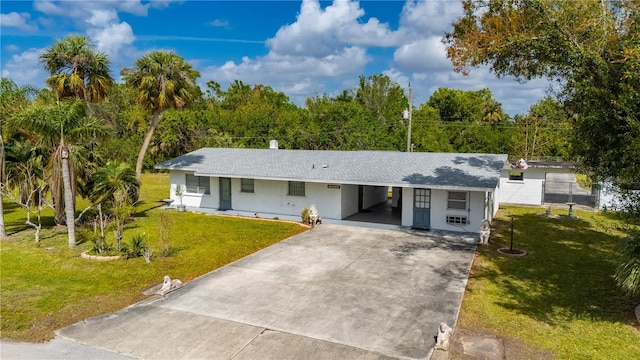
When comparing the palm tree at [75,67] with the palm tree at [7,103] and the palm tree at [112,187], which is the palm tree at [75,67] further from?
the palm tree at [112,187]

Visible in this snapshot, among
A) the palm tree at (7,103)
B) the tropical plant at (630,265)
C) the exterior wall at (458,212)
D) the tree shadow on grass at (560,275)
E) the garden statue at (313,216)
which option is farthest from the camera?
the garden statue at (313,216)

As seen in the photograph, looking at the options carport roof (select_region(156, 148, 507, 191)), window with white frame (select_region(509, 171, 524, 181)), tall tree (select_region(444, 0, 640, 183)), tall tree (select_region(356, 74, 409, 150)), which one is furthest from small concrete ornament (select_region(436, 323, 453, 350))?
tall tree (select_region(356, 74, 409, 150))

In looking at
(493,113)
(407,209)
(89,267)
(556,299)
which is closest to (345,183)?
(407,209)

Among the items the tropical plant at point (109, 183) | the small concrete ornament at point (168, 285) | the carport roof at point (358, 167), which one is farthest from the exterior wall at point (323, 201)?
the small concrete ornament at point (168, 285)

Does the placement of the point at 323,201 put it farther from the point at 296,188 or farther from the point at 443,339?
the point at 443,339

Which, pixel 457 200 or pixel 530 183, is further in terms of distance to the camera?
pixel 530 183

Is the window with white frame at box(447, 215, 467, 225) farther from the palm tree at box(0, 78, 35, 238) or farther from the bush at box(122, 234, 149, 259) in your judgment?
the palm tree at box(0, 78, 35, 238)
